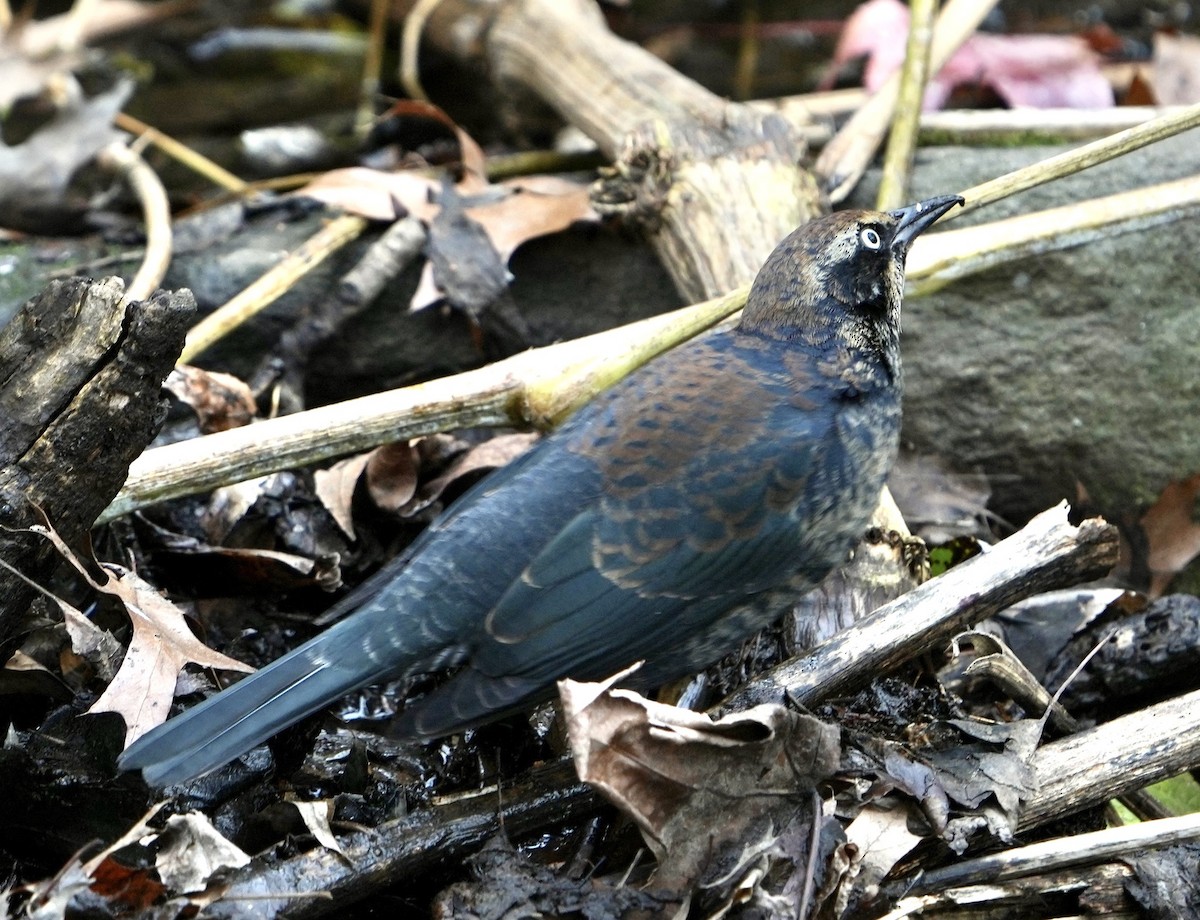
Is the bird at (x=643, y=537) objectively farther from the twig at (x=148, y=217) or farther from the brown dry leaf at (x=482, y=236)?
the twig at (x=148, y=217)

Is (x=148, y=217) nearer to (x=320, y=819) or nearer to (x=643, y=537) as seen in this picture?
(x=643, y=537)

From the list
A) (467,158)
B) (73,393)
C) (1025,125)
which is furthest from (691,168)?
(73,393)

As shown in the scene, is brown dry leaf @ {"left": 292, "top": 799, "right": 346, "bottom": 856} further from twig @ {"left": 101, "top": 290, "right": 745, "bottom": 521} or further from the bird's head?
the bird's head

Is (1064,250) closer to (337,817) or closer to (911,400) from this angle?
(911,400)

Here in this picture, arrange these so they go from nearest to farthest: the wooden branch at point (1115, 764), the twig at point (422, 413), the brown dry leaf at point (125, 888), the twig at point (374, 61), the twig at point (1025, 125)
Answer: the brown dry leaf at point (125, 888), the wooden branch at point (1115, 764), the twig at point (422, 413), the twig at point (1025, 125), the twig at point (374, 61)

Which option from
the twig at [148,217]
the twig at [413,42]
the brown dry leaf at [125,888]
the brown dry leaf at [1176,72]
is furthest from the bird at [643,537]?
the twig at [413,42]

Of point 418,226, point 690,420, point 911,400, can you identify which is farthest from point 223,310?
point 911,400

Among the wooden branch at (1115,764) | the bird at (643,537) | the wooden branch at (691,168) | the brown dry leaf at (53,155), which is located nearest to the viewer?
the wooden branch at (1115,764)
